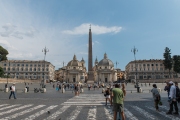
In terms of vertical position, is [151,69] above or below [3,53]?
below

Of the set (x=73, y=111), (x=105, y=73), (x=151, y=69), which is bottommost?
(x=73, y=111)

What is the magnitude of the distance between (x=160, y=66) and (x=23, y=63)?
277 feet

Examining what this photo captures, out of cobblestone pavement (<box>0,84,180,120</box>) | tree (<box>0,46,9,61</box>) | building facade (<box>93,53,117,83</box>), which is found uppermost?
tree (<box>0,46,9,61</box>)

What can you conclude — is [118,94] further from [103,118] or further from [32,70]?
[32,70]

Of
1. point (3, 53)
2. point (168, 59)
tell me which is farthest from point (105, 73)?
point (3, 53)

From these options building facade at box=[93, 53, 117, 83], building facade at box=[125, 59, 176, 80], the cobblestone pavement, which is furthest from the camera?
building facade at box=[93, 53, 117, 83]

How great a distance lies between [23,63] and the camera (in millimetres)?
108625

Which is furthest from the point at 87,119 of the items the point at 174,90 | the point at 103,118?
the point at 174,90

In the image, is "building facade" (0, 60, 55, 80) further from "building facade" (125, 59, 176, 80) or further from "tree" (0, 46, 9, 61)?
"building facade" (125, 59, 176, 80)

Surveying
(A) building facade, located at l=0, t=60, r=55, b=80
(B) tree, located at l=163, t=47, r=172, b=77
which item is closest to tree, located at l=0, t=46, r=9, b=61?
(A) building facade, located at l=0, t=60, r=55, b=80

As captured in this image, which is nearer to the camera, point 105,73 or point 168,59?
point 168,59

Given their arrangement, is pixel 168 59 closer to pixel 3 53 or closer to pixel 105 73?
pixel 105 73

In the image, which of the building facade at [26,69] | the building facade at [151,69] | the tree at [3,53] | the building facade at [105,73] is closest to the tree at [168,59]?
the building facade at [151,69]

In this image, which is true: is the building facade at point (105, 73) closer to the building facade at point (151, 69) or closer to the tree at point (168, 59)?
the building facade at point (151, 69)
